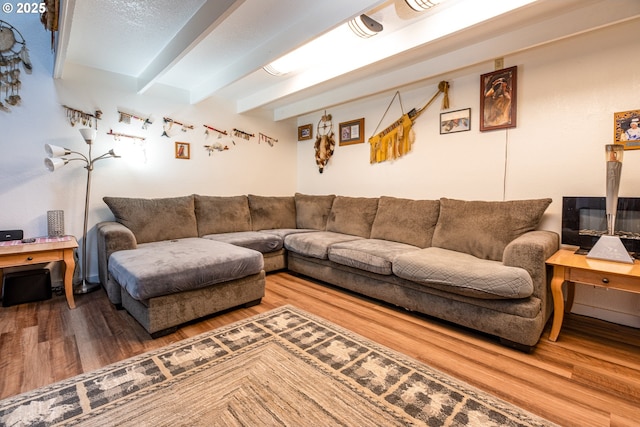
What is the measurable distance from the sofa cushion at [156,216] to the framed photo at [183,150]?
1.96 ft

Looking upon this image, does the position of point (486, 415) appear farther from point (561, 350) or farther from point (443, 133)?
point (443, 133)

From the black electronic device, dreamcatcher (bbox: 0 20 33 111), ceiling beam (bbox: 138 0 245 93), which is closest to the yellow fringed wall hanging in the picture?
ceiling beam (bbox: 138 0 245 93)

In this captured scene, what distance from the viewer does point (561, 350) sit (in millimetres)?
1929

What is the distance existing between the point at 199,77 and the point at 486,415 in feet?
12.6

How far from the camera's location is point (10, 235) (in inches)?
106

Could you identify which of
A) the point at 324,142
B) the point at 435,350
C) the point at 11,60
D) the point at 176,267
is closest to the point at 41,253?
the point at 176,267

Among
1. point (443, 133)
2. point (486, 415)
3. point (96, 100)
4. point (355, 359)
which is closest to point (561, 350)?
point (486, 415)

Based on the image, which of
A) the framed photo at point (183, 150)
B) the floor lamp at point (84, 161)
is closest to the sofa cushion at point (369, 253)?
the framed photo at point (183, 150)

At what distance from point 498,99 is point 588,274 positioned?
1676 millimetres

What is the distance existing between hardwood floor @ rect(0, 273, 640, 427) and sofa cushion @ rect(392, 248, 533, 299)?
14.2 inches

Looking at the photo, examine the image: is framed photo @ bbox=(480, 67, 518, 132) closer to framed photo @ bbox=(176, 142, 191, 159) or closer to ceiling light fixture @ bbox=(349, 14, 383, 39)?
ceiling light fixture @ bbox=(349, 14, 383, 39)

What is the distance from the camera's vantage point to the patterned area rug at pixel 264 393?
1332 mm

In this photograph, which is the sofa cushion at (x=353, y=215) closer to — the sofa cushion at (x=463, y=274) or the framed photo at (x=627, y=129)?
the sofa cushion at (x=463, y=274)

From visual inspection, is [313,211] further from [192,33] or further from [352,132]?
[192,33]
